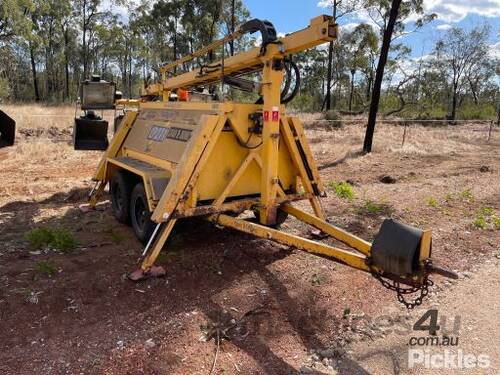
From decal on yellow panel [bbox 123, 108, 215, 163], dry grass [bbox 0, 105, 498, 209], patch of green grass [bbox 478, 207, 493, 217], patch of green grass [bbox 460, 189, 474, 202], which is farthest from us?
dry grass [bbox 0, 105, 498, 209]

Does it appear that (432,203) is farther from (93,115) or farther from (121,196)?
(93,115)

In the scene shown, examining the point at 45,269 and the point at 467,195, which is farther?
the point at 467,195

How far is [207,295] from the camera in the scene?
412cm

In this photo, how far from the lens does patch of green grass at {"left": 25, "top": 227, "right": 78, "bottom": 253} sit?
518 centimetres

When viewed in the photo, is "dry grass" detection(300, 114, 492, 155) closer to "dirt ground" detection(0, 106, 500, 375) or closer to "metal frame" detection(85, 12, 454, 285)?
"dirt ground" detection(0, 106, 500, 375)

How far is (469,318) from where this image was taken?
3826mm

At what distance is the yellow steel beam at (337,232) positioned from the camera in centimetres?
382

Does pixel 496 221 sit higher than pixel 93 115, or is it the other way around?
pixel 93 115

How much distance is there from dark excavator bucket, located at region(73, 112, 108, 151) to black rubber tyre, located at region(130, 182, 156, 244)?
2.42m

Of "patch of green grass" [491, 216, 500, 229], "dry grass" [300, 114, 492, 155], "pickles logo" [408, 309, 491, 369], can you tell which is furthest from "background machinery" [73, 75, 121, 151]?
"dry grass" [300, 114, 492, 155]

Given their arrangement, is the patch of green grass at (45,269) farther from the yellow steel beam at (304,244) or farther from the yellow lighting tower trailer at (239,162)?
the yellow steel beam at (304,244)

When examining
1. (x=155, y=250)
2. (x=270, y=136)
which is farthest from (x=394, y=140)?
(x=155, y=250)

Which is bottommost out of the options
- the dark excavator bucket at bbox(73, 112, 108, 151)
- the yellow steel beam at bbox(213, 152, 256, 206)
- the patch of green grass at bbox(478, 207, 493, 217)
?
the patch of green grass at bbox(478, 207, 493, 217)

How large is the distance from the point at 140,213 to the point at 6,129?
1.81 m
